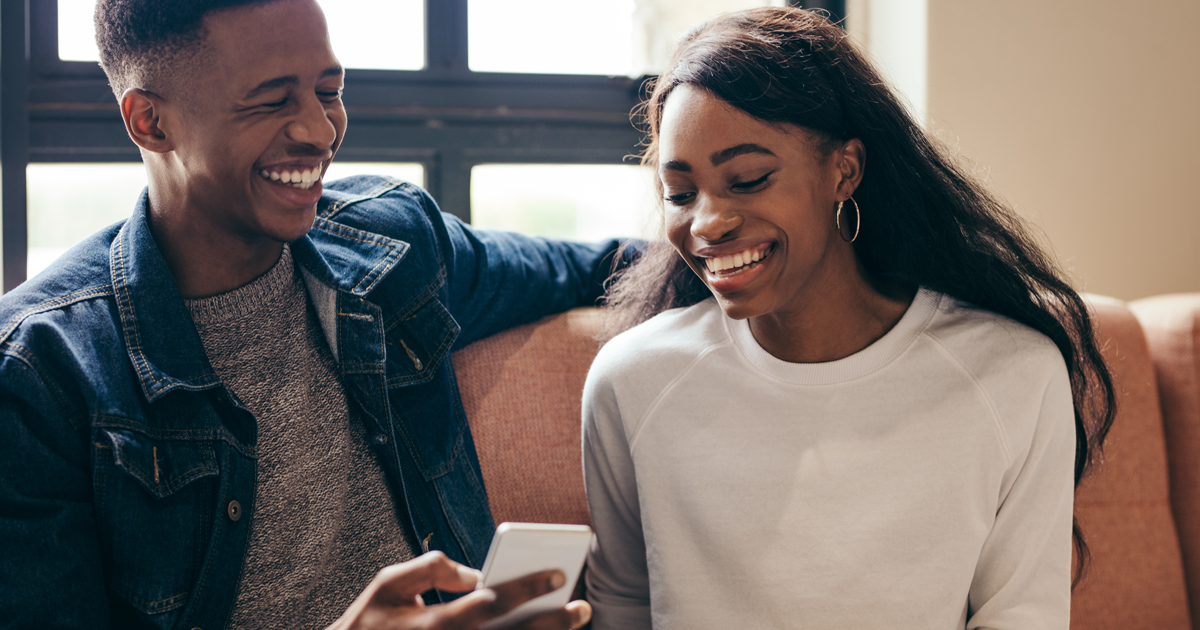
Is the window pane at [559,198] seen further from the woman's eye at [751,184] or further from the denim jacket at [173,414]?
the woman's eye at [751,184]

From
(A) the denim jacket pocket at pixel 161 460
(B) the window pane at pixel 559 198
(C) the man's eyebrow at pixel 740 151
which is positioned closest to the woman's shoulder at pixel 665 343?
(C) the man's eyebrow at pixel 740 151

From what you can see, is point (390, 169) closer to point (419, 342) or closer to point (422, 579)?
point (419, 342)

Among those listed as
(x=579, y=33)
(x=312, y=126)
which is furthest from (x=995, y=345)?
(x=579, y=33)

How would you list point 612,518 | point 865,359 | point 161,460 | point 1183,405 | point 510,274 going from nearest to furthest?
point 161,460 < point 865,359 < point 612,518 < point 510,274 < point 1183,405

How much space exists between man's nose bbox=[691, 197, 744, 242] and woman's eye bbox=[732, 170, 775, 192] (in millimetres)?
22

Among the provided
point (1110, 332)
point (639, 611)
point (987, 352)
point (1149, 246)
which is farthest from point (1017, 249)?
point (1149, 246)

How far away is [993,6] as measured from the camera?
1.78 meters

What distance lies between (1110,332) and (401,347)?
122cm

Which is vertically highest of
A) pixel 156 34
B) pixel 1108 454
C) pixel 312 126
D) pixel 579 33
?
pixel 579 33

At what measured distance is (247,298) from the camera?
3.63 ft

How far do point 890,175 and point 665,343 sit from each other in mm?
366

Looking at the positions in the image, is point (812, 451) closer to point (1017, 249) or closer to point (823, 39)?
point (1017, 249)

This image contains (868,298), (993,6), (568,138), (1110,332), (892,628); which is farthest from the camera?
(568,138)

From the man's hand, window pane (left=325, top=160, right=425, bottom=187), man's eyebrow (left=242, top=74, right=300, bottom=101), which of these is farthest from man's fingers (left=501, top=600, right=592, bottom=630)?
window pane (left=325, top=160, right=425, bottom=187)
